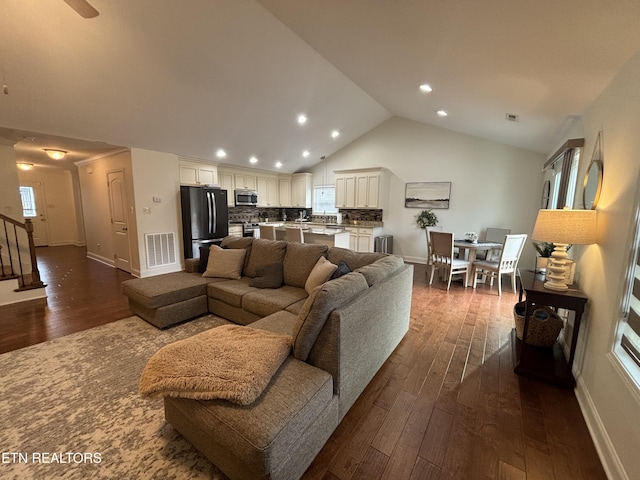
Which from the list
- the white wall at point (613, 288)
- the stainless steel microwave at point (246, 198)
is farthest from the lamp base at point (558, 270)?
the stainless steel microwave at point (246, 198)

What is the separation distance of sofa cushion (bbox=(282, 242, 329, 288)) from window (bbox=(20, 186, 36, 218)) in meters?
9.26

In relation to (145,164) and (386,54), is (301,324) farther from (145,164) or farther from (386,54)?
(145,164)

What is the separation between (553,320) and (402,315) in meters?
1.32

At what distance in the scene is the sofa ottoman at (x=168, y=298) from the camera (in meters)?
2.88

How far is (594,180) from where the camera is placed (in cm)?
217

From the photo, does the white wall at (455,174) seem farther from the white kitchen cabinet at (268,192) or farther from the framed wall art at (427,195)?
the white kitchen cabinet at (268,192)

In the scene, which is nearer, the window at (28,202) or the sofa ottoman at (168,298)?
the sofa ottoman at (168,298)

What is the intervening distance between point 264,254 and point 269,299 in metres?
0.85

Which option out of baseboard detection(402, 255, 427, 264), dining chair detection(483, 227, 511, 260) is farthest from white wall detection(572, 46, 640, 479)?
baseboard detection(402, 255, 427, 264)

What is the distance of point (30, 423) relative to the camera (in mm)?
1708

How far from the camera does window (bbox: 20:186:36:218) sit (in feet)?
25.2

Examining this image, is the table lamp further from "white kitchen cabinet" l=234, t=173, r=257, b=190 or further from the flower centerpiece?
"white kitchen cabinet" l=234, t=173, r=257, b=190

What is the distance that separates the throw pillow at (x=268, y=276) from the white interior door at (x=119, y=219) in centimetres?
368

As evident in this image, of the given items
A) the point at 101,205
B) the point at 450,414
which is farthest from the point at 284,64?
the point at 101,205
